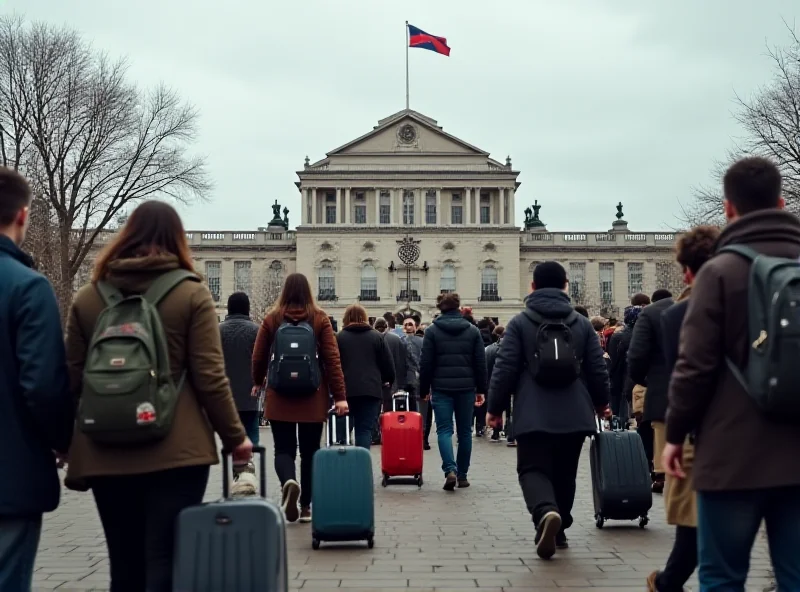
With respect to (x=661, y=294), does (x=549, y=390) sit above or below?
below

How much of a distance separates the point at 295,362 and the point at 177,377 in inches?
166

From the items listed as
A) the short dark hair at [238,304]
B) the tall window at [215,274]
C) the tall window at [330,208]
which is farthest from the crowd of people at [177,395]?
the tall window at [215,274]

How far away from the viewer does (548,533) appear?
711 centimetres

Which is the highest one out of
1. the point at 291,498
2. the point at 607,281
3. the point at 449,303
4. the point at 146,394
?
the point at 607,281

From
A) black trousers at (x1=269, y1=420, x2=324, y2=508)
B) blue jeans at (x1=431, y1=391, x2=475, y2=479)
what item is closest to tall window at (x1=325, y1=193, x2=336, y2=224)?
blue jeans at (x1=431, y1=391, x2=475, y2=479)

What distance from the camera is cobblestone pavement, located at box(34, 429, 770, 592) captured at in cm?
673

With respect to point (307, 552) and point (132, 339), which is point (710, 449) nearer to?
point (132, 339)

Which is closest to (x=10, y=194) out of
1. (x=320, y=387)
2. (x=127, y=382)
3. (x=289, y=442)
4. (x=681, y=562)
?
(x=127, y=382)

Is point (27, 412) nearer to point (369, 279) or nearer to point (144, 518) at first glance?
point (144, 518)

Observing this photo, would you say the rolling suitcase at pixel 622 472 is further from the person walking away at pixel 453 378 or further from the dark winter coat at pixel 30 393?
the dark winter coat at pixel 30 393

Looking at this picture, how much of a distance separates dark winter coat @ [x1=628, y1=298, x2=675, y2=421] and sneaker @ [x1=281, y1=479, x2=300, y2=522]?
302cm

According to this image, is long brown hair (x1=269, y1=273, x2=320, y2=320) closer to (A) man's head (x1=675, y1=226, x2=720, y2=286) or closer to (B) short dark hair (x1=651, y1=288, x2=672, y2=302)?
(B) short dark hair (x1=651, y1=288, x2=672, y2=302)

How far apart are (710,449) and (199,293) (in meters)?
2.24

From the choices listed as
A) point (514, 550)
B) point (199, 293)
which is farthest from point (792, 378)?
point (514, 550)
